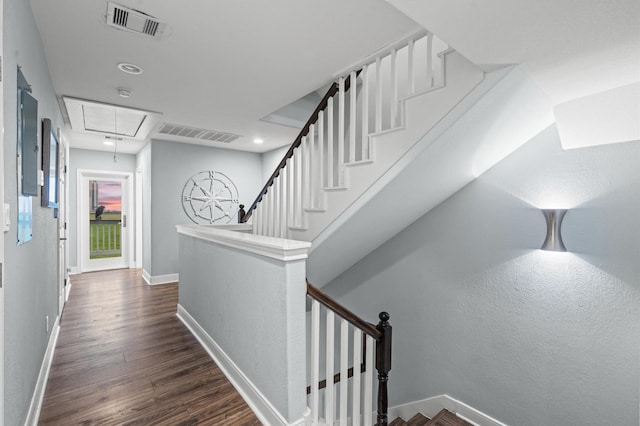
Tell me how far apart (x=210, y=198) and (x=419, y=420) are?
4722 mm

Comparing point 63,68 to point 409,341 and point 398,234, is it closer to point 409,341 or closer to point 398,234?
point 398,234

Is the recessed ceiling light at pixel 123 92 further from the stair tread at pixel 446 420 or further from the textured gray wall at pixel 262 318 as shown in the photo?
the stair tread at pixel 446 420

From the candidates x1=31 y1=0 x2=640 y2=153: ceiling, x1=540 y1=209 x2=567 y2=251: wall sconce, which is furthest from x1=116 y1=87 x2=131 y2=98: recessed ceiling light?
x1=540 y1=209 x2=567 y2=251: wall sconce

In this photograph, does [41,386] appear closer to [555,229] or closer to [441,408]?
[441,408]

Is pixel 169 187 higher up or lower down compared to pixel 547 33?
lower down

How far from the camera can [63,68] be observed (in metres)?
2.52

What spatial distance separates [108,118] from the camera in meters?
3.77

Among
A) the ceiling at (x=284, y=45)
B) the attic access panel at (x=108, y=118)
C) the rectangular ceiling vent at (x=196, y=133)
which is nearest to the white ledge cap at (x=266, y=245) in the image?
the ceiling at (x=284, y=45)

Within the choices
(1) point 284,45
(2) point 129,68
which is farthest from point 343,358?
(2) point 129,68

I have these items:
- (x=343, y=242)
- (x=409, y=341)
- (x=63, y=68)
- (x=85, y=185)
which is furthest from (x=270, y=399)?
(x=85, y=185)

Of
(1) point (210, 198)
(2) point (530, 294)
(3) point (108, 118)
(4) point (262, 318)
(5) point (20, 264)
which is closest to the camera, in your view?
(5) point (20, 264)

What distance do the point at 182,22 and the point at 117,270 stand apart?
564 cm

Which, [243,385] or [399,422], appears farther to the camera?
[399,422]

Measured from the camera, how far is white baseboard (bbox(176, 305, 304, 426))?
176cm
